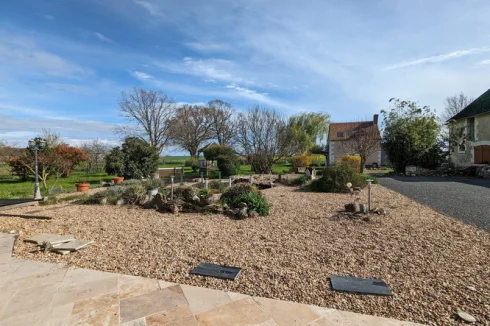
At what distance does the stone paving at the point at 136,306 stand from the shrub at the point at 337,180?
721 centimetres

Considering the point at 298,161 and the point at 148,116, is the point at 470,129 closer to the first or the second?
the point at 298,161

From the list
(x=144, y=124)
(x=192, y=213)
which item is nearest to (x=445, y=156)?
(x=192, y=213)

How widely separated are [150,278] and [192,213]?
3.16m

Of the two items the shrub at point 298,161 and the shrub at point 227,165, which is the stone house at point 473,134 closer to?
the shrub at point 298,161

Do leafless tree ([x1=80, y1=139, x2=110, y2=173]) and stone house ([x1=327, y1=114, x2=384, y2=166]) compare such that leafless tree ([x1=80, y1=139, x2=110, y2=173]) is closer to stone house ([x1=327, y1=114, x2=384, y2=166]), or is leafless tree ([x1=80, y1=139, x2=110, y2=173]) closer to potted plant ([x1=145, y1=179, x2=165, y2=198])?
potted plant ([x1=145, y1=179, x2=165, y2=198])

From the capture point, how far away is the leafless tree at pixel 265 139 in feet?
53.5

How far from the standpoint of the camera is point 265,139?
16359 mm

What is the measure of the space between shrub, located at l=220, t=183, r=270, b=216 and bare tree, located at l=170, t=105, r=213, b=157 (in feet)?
72.7

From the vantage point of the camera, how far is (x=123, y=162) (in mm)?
12922

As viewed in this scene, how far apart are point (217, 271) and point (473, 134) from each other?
21.9 m

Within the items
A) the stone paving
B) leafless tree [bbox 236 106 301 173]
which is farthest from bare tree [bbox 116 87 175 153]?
the stone paving

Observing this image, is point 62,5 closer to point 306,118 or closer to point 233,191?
point 233,191

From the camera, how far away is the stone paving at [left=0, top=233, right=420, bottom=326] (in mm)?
2070

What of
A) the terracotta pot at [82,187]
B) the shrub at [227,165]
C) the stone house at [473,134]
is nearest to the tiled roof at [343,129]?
the stone house at [473,134]
